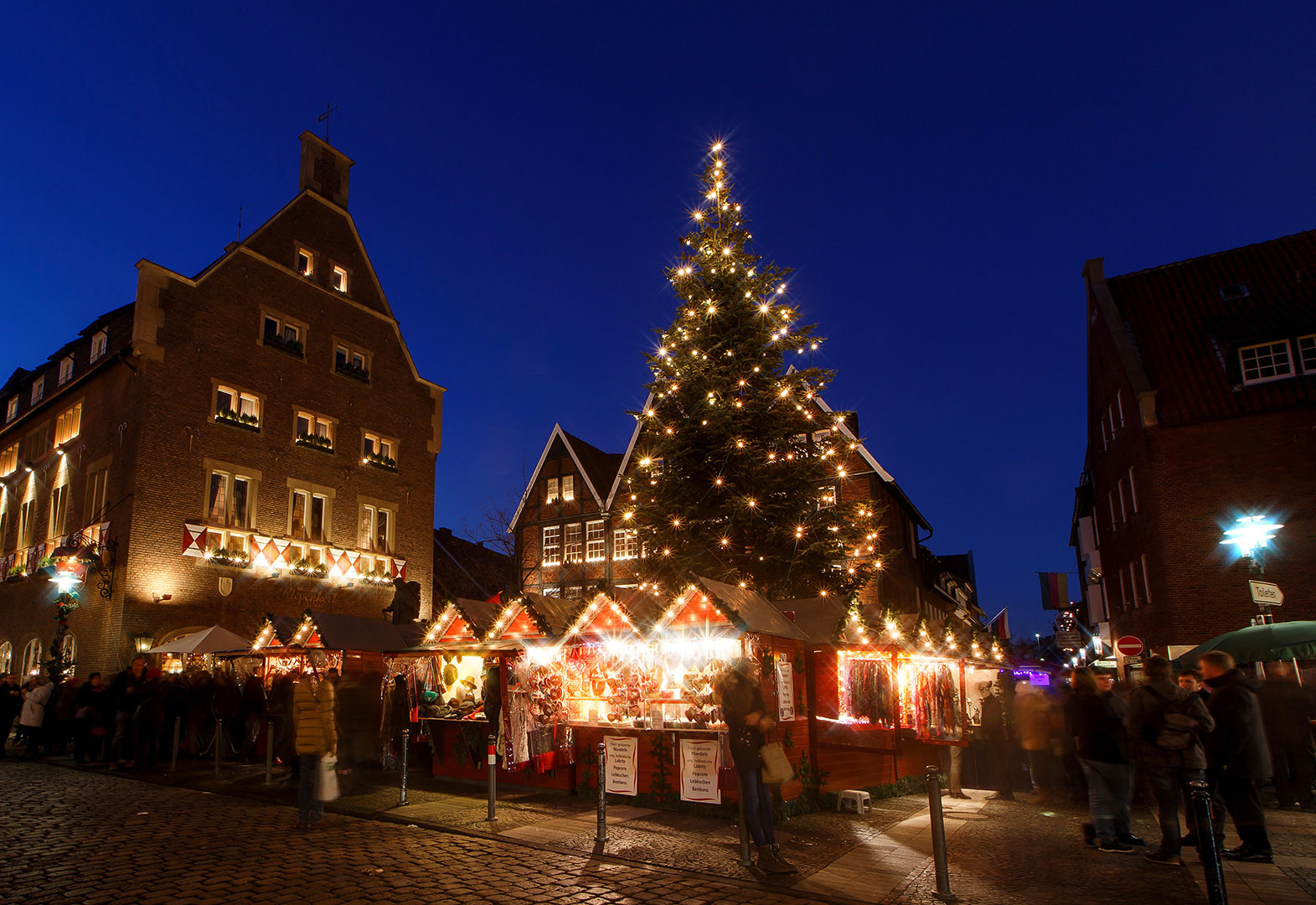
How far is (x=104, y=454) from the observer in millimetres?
23922

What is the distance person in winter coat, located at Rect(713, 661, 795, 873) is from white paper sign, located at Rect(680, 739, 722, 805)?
9.66ft

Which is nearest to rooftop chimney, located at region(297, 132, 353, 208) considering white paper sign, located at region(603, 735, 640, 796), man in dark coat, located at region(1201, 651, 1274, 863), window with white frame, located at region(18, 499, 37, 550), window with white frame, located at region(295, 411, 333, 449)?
window with white frame, located at region(295, 411, 333, 449)

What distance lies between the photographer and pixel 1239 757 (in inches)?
332

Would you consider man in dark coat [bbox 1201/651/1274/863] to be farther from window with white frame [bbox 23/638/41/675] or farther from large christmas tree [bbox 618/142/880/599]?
window with white frame [bbox 23/638/41/675]

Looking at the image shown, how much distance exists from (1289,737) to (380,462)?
25780 millimetres

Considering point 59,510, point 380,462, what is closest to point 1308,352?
point 380,462

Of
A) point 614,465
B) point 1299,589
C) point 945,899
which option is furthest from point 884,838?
point 614,465

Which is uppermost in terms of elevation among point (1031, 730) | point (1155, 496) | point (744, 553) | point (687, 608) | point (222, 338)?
point (222, 338)

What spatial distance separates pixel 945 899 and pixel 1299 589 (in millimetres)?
19109

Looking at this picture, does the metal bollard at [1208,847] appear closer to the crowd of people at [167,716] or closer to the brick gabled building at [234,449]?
the crowd of people at [167,716]

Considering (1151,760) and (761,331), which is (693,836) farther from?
(761,331)

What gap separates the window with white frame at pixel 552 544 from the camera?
40.8 meters

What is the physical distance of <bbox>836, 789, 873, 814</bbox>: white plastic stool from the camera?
39.4 feet

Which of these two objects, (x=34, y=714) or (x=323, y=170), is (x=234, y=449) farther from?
(x=323, y=170)
